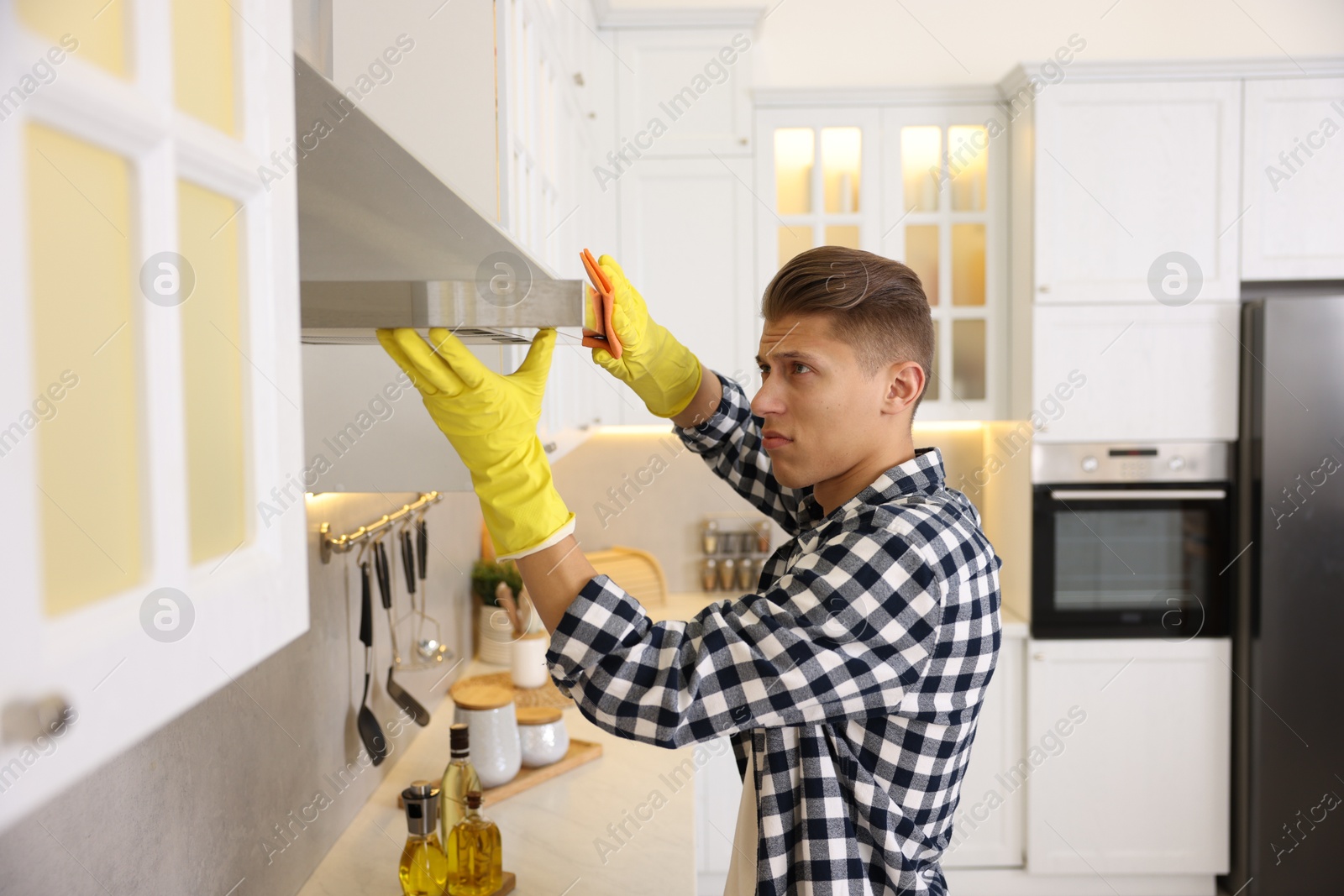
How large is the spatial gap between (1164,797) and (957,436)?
1.25m

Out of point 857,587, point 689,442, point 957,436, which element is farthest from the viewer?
point 957,436

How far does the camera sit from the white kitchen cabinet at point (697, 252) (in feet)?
9.06

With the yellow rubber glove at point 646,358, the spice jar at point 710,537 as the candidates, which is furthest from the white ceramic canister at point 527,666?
the spice jar at point 710,537

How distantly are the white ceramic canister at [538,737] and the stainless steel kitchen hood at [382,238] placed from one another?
1.03 meters

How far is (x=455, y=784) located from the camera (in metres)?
1.33

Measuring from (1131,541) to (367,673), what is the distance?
215 cm

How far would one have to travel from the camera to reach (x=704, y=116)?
2.74 metres

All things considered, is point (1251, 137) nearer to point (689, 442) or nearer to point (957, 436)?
point (957, 436)

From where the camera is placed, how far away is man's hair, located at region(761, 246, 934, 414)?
1074 millimetres

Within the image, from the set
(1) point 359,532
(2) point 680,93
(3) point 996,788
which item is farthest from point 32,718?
(3) point 996,788

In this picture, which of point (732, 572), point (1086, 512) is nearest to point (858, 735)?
point (1086, 512)

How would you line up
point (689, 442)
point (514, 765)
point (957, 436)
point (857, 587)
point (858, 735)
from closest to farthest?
point (857, 587)
point (858, 735)
point (689, 442)
point (514, 765)
point (957, 436)

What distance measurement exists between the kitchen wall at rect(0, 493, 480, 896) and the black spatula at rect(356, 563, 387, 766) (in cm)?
Result: 1

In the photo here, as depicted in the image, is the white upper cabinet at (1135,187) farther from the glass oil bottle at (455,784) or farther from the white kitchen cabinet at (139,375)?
the white kitchen cabinet at (139,375)
